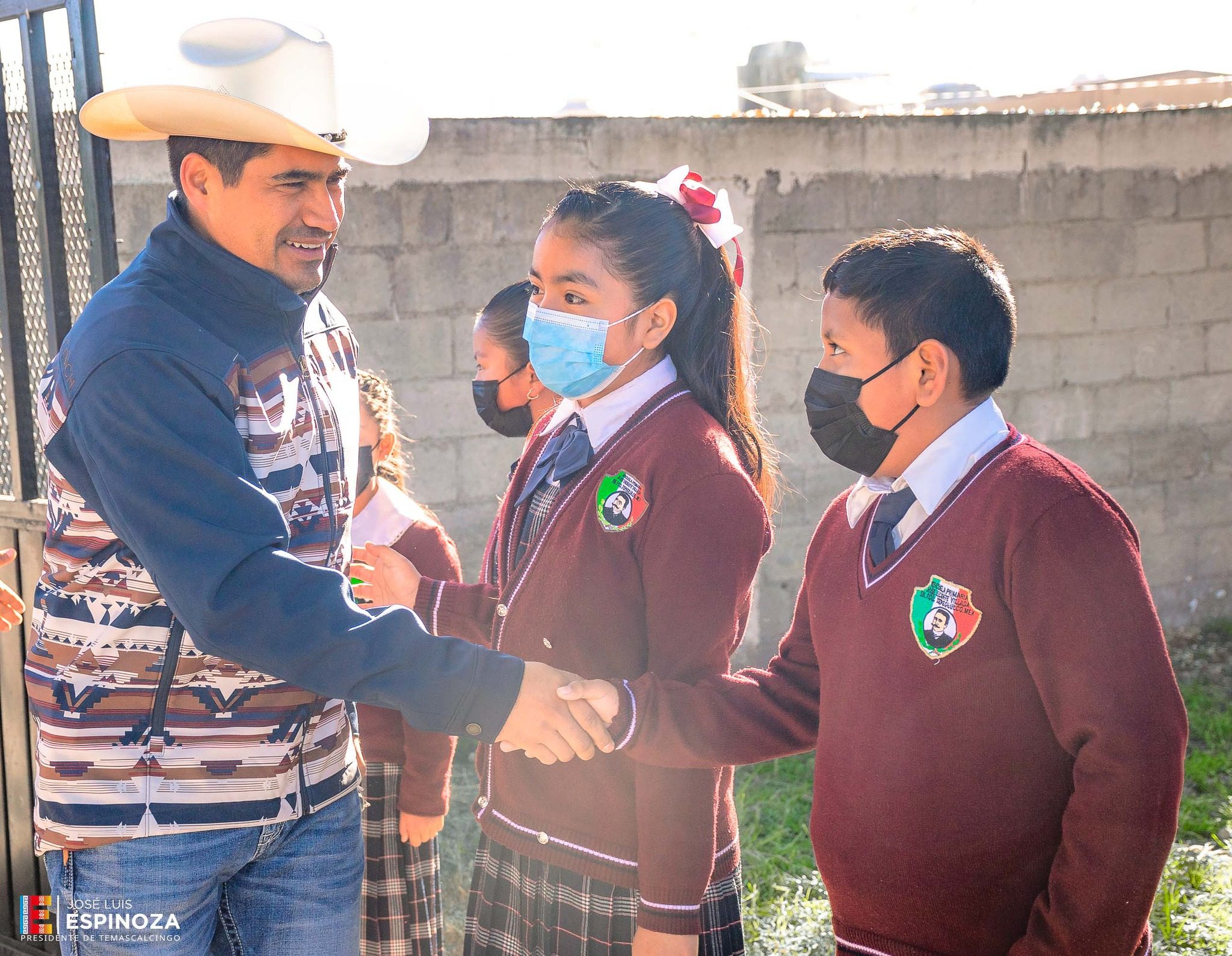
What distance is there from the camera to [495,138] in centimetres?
480

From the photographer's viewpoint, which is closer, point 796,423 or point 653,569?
point 653,569

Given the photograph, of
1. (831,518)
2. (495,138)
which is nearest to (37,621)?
(831,518)

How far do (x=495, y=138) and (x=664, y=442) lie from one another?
9.97 feet

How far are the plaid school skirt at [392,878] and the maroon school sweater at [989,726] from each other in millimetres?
1157

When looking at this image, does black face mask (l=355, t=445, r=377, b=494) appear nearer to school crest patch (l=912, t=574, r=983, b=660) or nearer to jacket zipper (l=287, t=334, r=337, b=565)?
jacket zipper (l=287, t=334, r=337, b=565)

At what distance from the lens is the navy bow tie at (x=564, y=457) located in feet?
7.27

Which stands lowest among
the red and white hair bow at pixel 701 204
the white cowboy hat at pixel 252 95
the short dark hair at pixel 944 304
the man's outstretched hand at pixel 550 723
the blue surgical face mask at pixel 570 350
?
the man's outstretched hand at pixel 550 723

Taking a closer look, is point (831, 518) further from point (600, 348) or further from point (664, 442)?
point (600, 348)

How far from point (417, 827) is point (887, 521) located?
1460 mm

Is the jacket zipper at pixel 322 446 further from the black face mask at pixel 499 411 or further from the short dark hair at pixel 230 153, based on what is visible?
the black face mask at pixel 499 411

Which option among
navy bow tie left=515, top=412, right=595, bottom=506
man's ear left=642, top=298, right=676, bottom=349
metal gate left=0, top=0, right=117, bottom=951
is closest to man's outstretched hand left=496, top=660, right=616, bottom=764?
navy bow tie left=515, top=412, right=595, bottom=506

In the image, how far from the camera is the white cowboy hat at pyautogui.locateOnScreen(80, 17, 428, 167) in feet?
6.49

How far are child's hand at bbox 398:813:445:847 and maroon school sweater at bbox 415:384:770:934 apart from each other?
0.65 m

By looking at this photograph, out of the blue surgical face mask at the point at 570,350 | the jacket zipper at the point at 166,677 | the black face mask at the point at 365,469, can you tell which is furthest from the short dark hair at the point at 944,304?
the black face mask at the point at 365,469
